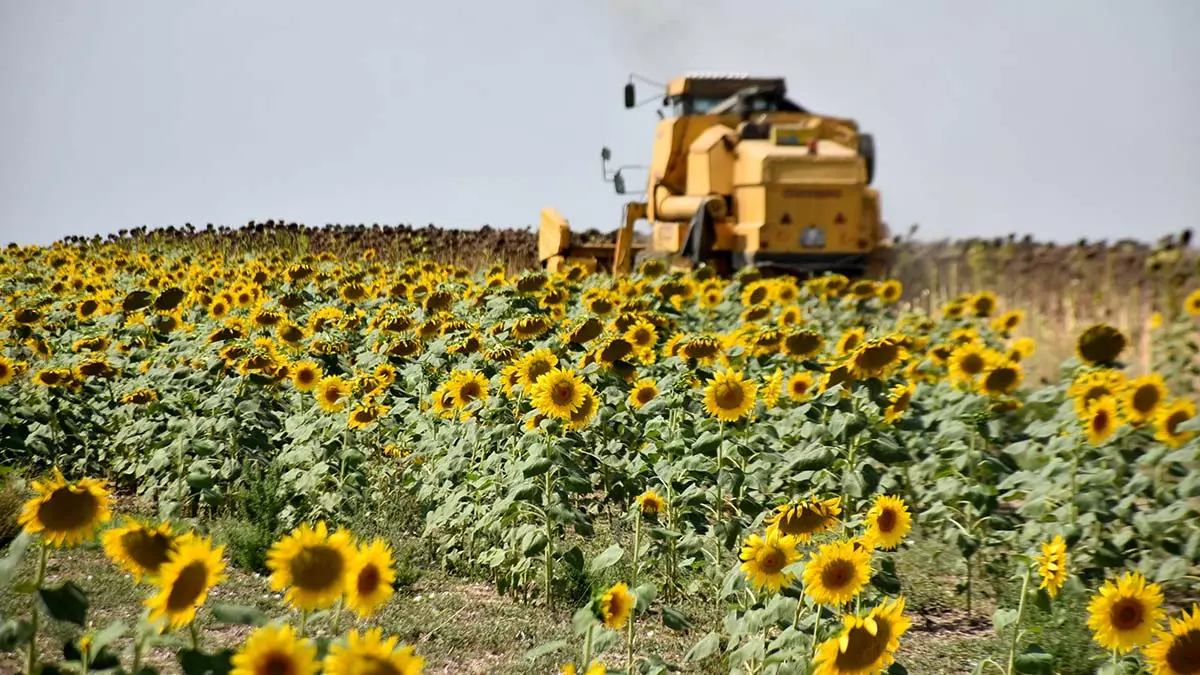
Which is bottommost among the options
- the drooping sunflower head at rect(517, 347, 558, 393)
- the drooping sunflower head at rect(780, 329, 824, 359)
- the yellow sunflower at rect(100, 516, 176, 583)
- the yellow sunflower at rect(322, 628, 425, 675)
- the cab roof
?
the yellow sunflower at rect(322, 628, 425, 675)

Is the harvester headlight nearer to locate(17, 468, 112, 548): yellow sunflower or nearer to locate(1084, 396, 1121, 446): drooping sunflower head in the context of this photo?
locate(1084, 396, 1121, 446): drooping sunflower head

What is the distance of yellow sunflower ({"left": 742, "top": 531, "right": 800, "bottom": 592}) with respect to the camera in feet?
10.3

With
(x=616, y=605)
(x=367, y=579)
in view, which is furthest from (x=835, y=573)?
(x=367, y=579)

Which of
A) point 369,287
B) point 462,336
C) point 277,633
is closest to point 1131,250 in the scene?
point 369,287

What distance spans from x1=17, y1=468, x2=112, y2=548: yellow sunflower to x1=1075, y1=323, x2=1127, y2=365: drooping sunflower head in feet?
14.6

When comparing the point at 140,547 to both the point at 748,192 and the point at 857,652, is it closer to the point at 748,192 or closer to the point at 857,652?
the point at 857,652

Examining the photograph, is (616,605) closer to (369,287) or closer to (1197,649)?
(1197,649)

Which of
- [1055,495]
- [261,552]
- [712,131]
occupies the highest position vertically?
[712,131]

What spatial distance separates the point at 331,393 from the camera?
18.0 ft

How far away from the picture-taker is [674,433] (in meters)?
4.96

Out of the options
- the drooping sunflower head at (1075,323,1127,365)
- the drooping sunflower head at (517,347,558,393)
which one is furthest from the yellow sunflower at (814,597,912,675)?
the drooping sunflower head at (1075,323,1127,365)

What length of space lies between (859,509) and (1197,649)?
9.10ft

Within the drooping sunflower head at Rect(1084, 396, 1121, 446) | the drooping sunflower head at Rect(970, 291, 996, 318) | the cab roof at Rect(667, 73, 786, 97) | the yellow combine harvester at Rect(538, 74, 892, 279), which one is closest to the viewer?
the drooping sunflower head at Rect(1084, 396, 1121, 446)

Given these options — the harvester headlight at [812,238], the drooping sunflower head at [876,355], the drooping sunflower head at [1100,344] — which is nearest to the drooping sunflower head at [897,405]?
the drooping sunflower head at [876,355]
